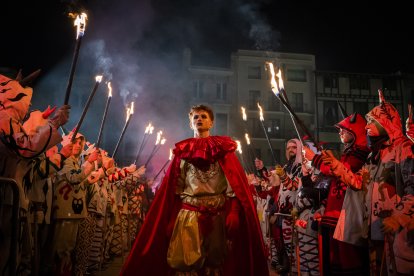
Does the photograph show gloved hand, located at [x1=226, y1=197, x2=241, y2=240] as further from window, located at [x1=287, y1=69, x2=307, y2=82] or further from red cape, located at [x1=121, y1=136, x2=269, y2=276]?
window, located at [x1=287, y1=69, x2=307, y2=82]

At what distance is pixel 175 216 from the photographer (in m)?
5.18

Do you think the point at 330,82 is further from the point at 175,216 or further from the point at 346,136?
the point at 175,216

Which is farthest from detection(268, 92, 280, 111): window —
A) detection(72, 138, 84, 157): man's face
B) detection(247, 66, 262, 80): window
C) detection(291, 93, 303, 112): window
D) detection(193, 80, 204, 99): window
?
detection(72, 138, 84, 157): man's face

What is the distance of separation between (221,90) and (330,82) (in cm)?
1216

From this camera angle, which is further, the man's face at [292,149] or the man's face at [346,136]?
the man's face at [292,149]

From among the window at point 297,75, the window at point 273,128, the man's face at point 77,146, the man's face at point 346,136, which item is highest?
the window at point 297,75

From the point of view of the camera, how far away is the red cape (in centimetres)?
487

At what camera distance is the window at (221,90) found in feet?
139

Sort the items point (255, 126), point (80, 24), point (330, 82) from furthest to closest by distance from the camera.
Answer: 1. point (255, 126)
2. point (330, 82)
3. point (80, 24)

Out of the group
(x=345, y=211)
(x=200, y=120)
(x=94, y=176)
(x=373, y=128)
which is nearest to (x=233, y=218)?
(x=200, y=120)

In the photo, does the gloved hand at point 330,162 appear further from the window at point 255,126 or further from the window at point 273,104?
the window at point 273,104

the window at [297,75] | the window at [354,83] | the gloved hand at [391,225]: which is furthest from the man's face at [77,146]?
the window at [354,83]

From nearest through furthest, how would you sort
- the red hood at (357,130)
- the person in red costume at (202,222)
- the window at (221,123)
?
the person in red costume at (202,222) → the red hood at (357,130) → the window at (221,123)

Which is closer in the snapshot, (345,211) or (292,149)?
(345,211)
